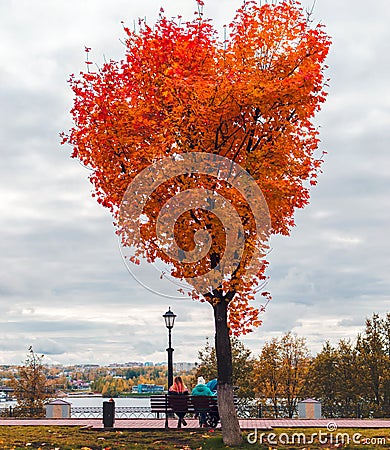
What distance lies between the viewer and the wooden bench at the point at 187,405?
18188 millimetres

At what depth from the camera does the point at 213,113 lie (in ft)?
49.7

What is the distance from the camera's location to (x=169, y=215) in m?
15.6

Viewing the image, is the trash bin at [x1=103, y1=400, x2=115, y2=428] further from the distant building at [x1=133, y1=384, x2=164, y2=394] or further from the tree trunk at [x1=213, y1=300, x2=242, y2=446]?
the distant building at [x1=133, y1=384, x2=164, y2=394]

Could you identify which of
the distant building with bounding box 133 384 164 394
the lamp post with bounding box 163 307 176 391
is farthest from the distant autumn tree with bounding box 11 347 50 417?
the lamp post with bounding box 163 307 176 391

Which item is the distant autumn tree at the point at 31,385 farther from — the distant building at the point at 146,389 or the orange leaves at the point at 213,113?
the orange leaves at the point at 213,113

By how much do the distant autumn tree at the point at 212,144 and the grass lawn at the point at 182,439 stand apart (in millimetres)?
897

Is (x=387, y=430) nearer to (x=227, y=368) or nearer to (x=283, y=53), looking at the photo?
(x=227, y=368)

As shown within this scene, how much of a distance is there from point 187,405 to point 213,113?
324 inches

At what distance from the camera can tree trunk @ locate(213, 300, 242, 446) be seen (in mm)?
15571

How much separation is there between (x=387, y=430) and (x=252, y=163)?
27.3 ft

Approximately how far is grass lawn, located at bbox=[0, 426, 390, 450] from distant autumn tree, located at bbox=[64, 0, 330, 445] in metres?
0.90

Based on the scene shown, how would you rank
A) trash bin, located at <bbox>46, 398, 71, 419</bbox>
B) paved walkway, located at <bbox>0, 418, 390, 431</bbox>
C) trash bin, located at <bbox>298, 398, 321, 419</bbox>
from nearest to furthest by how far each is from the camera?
paved walkway, located at <bbox>0, 418, 390, 431</bbox>, trash bin, located at <bbox>298, 398, 321, 419</bbox>, trash bin, located at <bbox>46, 398, 71, 419</bbox>

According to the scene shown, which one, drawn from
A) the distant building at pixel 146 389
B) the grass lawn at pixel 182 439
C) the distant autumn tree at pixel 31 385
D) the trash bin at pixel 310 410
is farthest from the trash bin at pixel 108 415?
the distant autumn tree at pixel 31 385

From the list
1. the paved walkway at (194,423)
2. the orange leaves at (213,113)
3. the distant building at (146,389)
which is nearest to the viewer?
the orange leaves at (213,113)
